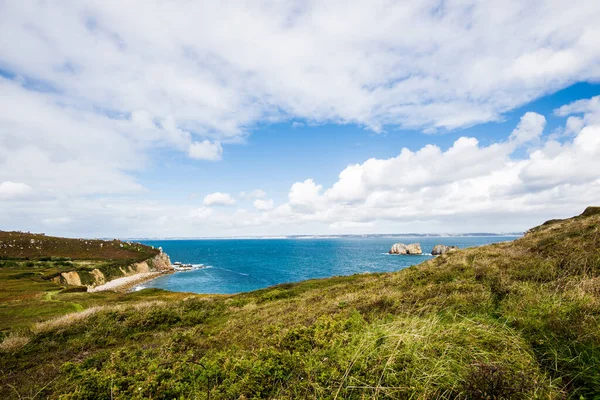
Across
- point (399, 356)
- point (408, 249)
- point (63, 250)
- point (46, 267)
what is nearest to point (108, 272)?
point (46, 267)

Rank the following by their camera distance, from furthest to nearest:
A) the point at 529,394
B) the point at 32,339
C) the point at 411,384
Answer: the point at 32,339 < the point at 411,384 < the point at 529,394

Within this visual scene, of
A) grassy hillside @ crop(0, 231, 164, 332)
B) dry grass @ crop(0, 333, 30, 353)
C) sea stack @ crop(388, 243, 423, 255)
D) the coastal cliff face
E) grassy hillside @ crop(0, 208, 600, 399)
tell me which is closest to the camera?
grassy hillside @ crop(0, 208, 600, 399)

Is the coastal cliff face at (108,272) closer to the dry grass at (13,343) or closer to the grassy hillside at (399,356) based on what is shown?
the dry grass at (13,343)

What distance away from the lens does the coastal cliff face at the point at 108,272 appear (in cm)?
7593

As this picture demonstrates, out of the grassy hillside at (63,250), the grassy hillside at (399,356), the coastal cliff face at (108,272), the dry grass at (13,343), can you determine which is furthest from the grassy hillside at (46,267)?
the grassy hillside at (399,356)

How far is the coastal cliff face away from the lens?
75.9 meters

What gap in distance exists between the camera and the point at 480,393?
13.3 feet

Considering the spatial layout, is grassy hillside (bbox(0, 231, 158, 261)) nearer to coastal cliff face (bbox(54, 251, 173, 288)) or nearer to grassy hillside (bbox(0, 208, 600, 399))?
coastal cliff face (bbox(54, 251, 173, 288))

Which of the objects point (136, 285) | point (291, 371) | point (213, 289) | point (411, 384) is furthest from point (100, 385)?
point (136, 285)

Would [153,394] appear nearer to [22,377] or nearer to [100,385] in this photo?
[100,385]

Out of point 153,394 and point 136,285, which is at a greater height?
point 153,394

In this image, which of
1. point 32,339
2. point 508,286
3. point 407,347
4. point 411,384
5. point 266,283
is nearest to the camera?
point 411,384

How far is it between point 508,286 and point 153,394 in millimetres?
13437

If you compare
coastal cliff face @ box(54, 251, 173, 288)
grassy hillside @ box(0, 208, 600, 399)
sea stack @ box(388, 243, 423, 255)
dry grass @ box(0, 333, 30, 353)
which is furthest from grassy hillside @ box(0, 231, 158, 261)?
sea stack @ box(388, 243, 423, 255)
